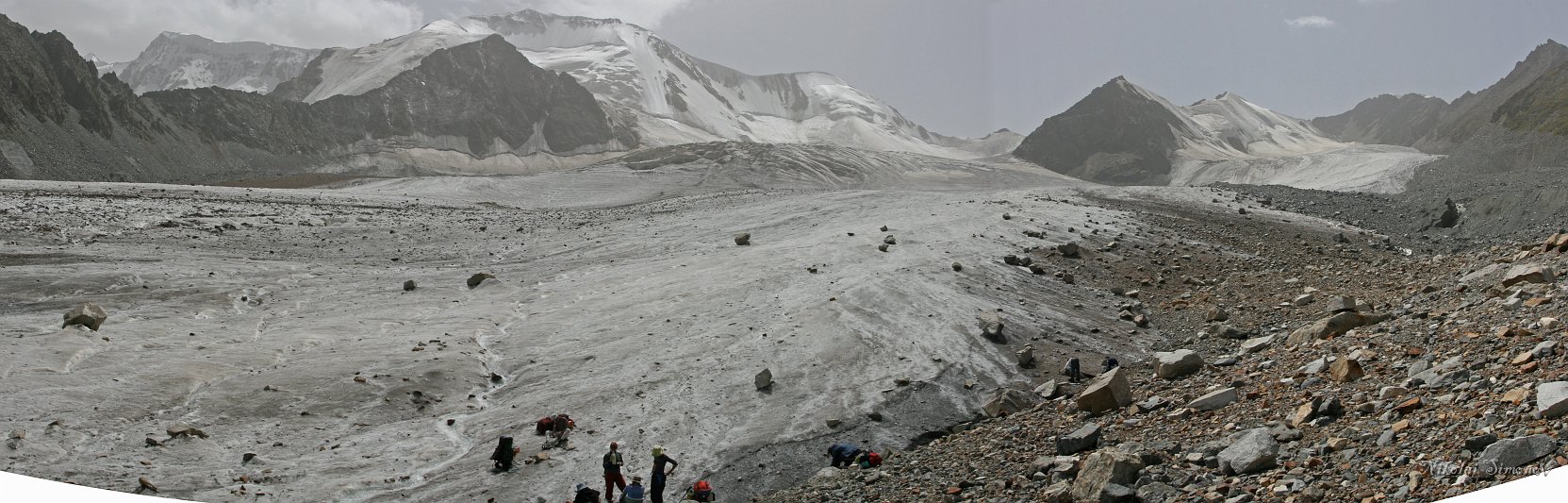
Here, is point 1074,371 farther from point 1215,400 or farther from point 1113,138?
point 1113,138

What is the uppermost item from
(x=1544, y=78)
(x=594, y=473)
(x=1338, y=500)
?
(x=1544, y=78)

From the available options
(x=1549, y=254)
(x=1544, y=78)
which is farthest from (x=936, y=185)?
(x=1549, y=254)

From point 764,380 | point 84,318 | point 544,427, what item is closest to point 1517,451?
point 764,380

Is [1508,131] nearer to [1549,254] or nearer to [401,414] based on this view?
[1549,254]

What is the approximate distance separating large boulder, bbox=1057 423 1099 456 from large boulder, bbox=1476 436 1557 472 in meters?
3.96

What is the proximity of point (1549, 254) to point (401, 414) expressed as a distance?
44.8 ft

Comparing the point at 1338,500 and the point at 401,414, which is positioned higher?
the point at 1338,500

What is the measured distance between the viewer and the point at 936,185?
65.5 meters

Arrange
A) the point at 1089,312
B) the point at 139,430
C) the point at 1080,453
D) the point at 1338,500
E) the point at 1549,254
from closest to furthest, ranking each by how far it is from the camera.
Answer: the point at 1338,500 → the point at 1080,453 → the point at 139,430 → the point at 1549,254 → the point at 1089,312

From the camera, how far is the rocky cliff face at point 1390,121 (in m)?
98.1

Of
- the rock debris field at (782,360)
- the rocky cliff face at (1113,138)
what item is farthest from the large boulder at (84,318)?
the rocky cliff face at (1113,138)

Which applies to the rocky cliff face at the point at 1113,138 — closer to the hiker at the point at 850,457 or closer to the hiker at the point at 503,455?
the hiker at the point at 850,457

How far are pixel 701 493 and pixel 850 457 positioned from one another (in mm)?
1842

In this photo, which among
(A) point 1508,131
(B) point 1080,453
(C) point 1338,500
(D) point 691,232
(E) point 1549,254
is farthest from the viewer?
(A) point 1508,131
